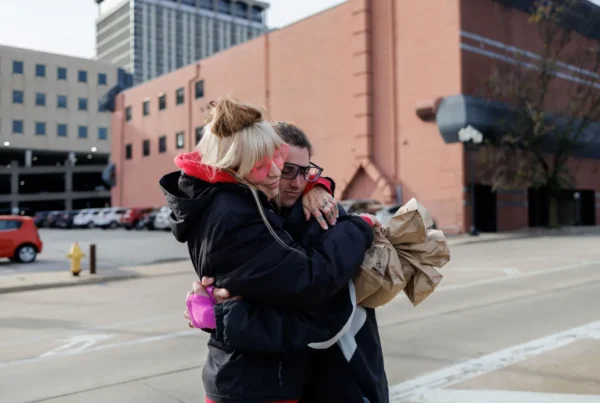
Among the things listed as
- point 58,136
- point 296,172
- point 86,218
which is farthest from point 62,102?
point 296,172

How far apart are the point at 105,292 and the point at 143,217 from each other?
27.0 metres

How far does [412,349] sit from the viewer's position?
593 centimetres

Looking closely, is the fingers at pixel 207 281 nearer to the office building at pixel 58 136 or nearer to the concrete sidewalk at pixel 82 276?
the concrete sidewalk at pixel 82 276

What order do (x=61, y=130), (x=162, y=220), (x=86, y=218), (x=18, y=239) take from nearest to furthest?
(x=18, y=239)
(x=162, y=220)
(x=86, y=218)
(x=61, y=130)

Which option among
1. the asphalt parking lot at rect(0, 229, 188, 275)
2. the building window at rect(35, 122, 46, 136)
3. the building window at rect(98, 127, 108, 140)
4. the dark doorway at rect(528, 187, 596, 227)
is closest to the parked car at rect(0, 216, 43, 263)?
the asphalt parking lot at rect(0, 229, 188, 275)

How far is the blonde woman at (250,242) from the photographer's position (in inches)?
73.1

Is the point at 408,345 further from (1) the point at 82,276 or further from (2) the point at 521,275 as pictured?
(1) the point at 82,276

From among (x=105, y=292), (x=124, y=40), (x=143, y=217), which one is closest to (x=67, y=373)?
(x=105, y=292)

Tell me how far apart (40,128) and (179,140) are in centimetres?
2374

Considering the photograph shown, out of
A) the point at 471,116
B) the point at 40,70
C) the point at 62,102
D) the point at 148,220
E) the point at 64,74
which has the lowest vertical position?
the point at 148,220

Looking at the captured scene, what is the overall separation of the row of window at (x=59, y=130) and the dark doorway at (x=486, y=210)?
1673 inches

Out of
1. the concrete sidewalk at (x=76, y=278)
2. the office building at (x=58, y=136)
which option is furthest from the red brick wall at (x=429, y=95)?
the office building at (x=58, y=136)

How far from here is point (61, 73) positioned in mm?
52312

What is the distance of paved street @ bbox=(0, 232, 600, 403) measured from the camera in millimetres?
4691
